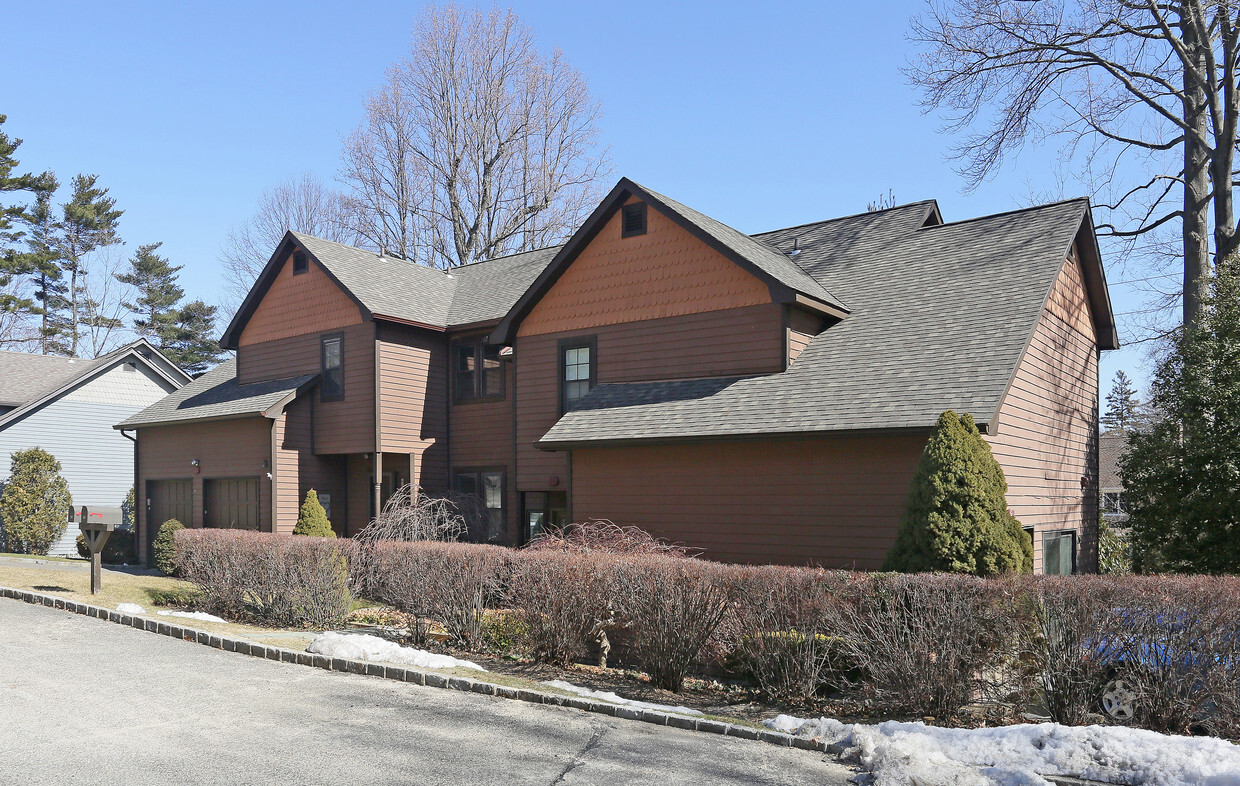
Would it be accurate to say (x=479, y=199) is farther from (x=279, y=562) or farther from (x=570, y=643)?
(x=570, y=643)

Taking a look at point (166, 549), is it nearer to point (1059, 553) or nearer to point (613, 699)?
point (613, 699)

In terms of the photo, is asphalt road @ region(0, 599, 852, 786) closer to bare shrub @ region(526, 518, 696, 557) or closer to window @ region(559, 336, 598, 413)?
bare shrub @ region(526, 518, 696, 557)

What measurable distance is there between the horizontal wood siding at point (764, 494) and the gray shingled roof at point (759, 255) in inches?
127

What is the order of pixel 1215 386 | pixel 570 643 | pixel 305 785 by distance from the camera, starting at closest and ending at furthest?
pixel 305 785 → pixel 570 643 → pixel 1215 386

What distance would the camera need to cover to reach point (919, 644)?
8203 millimetres

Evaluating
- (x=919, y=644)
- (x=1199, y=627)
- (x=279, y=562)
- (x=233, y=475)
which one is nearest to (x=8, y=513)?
(x=233, y=475)

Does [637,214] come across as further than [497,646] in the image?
Yes

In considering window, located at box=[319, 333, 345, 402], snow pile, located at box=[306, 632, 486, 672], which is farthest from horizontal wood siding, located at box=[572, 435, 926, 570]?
window, located at box=[319, 333, 345, 402]

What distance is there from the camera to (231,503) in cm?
2162

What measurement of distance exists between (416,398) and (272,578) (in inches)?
295

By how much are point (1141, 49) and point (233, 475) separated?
25006 millimetres

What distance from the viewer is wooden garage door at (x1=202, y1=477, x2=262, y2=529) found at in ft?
68.9

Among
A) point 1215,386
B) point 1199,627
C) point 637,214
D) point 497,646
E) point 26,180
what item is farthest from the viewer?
point 26,180

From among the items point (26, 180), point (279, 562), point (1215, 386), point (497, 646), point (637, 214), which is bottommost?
point (497, 646)
